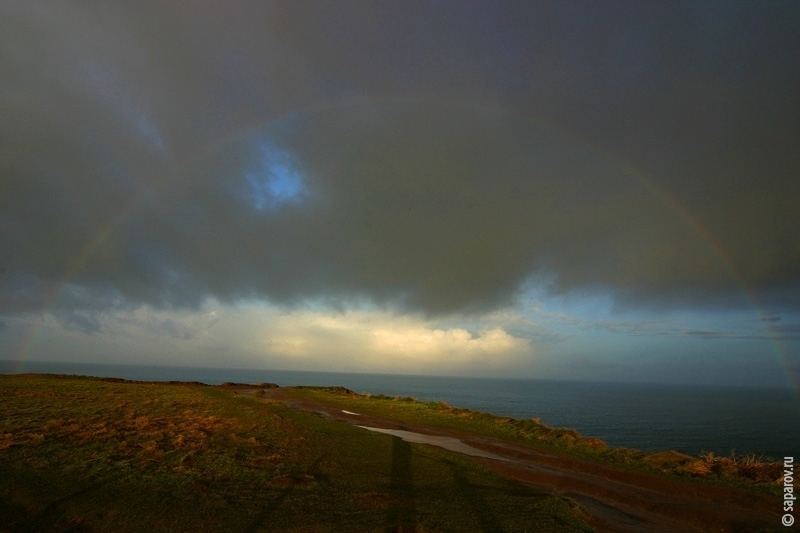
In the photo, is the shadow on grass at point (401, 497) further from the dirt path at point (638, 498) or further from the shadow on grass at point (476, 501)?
the dirt path at point (638, 498)

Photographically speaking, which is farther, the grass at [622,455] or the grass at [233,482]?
the grass at [622,455]

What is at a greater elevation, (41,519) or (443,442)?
(41,519)

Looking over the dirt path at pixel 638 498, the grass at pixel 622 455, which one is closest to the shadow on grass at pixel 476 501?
the dirt path at pixel 638 498

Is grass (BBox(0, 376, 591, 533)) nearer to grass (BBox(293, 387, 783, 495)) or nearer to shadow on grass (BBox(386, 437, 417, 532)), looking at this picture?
shadow on grass (BBox(386, 437, 417, 532))

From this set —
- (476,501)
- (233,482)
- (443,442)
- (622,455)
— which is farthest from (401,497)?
(622,455)

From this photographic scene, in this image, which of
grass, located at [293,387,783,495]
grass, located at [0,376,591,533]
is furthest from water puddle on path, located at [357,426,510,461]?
grass, located at [293,387,783,495]

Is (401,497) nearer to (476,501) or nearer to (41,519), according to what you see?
(476,501)

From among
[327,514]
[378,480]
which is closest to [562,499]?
[378,480]
